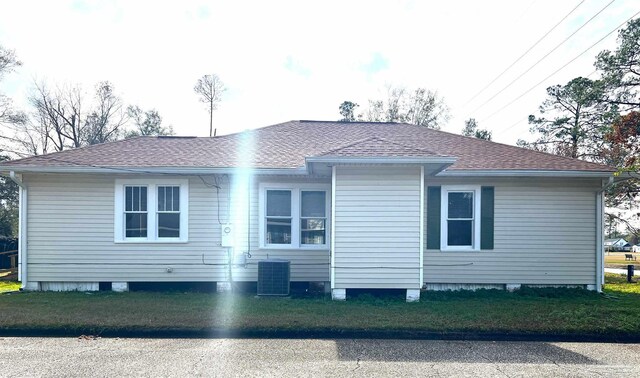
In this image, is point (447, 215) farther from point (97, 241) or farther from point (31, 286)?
point (31, 286)

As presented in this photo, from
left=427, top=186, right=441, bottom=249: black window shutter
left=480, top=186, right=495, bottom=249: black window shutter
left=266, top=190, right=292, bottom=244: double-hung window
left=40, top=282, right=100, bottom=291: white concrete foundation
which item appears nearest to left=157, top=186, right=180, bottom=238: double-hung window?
left=40, top=282, right=100, bottom=291: white concrete foundation

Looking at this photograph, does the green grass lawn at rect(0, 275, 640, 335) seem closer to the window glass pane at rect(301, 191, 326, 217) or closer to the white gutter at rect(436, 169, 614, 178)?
the window glass pane at rect(301, 191, 326, 217)

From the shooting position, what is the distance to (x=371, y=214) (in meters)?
7.92

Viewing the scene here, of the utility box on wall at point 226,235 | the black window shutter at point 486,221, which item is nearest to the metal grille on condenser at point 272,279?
the utility box on wall at point 226,235

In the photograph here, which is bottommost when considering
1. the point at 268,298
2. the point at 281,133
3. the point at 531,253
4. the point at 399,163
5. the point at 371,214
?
the point at 268,298

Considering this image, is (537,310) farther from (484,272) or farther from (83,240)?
(83,240)

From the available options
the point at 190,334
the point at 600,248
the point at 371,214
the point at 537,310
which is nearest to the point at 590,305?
the point at 537,310

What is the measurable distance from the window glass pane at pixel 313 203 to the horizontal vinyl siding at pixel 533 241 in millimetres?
2491

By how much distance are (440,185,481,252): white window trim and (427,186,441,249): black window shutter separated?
96 mm

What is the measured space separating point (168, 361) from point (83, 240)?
217 inches

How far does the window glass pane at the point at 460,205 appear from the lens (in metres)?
9.38

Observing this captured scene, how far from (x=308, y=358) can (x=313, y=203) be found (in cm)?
477

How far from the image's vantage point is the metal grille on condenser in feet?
28.0

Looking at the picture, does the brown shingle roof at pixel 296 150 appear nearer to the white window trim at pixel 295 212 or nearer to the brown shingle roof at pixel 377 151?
the brown shingle roof at pixel 377 151
